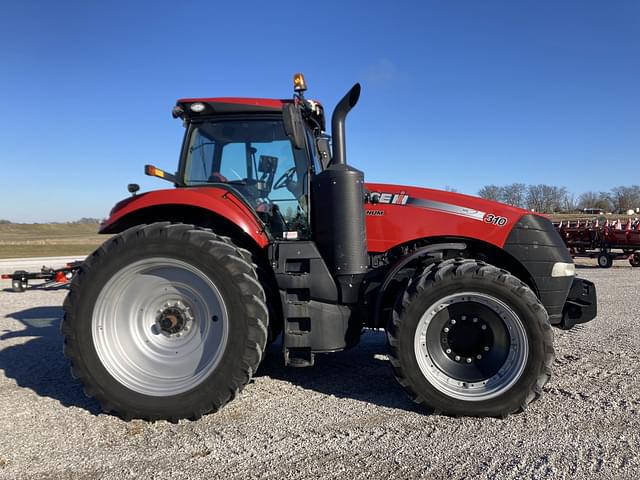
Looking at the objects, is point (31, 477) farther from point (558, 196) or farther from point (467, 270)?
point (558, 196)

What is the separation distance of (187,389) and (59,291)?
27.4 feet

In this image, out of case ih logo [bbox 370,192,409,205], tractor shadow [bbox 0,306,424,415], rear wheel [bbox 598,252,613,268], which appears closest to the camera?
tractor shadow [bbox 0,306,424,415]

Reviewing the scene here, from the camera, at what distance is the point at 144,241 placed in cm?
313

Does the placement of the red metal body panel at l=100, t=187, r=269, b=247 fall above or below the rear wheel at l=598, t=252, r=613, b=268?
above

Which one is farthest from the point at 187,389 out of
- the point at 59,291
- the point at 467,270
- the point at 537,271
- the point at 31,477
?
the point at 59,291

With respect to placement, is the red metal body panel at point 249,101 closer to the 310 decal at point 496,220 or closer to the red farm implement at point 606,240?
the 310 decal at point 496,220

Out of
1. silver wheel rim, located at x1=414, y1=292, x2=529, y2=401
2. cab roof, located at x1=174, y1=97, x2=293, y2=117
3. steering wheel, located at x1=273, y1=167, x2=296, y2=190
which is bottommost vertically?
silver wheel rim, located at x1=414, y1=292, x2=529, y2=401

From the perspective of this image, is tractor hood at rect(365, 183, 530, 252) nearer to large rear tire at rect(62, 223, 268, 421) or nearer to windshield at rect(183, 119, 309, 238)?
windshield at rect(183, 119, 309, 238)

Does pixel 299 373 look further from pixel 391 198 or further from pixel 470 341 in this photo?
pixel 391 198

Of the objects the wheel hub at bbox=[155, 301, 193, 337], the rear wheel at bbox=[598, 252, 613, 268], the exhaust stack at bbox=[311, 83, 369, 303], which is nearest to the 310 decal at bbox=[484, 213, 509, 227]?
the exhaust stack at bbox=[311, 83, 369, 303]

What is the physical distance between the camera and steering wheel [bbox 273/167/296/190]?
3664 millimetres

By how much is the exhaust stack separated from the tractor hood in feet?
0.74

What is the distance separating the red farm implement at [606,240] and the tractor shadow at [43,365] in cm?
1533

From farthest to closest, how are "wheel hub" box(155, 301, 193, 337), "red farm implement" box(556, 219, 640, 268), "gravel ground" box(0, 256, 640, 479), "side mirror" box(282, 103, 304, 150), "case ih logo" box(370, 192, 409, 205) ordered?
"red farm implement" box(556, 219, 640, 268)
"case ih logo" box(370, 192, 409, 205)
"wheel hub" box(155, 301, 193, 337)
"side mirror" box(282, 103, 304, 150)
"gravel ground" box(0, 256, 640, 479)
